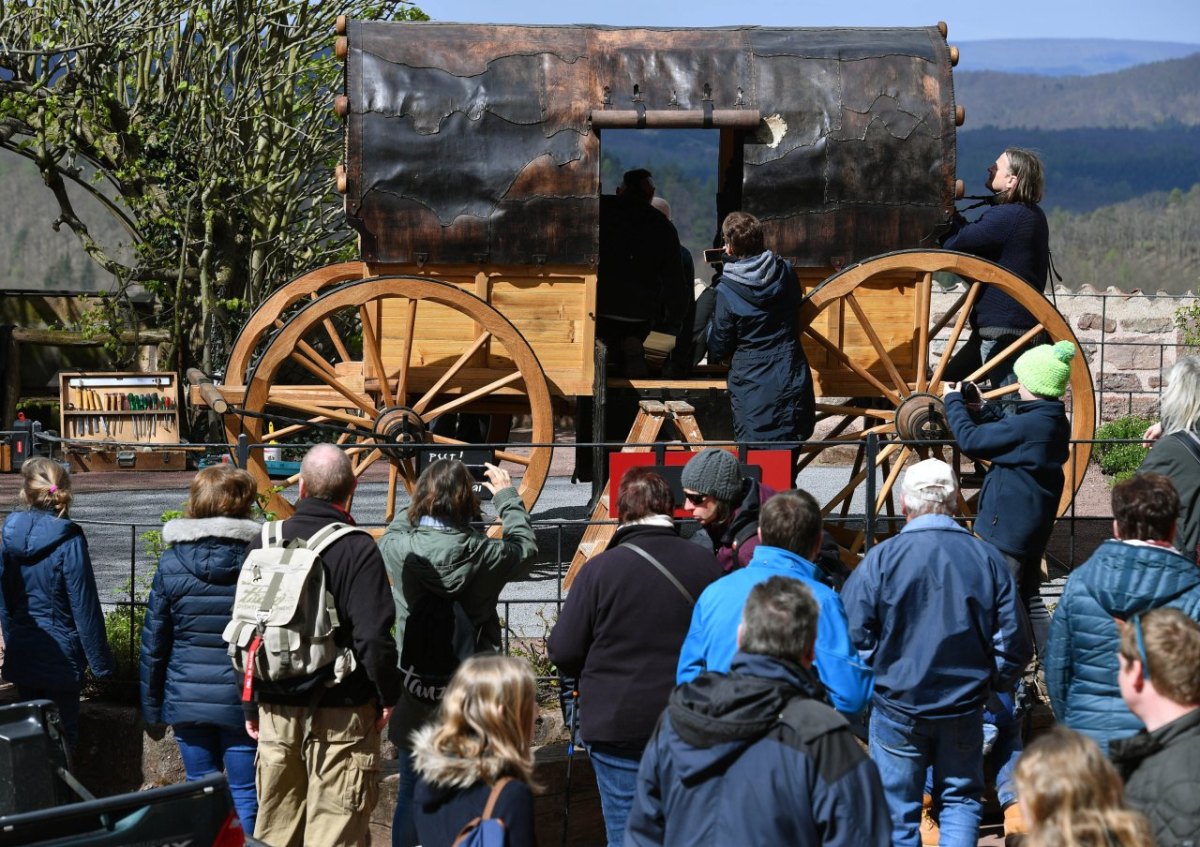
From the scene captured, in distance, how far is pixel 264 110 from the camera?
14648mm

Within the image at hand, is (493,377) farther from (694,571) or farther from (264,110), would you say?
(264,110)

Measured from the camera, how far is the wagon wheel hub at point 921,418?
7.58m

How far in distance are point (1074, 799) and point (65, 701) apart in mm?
4073

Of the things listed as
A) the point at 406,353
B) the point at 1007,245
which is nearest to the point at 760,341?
the point at 1007,245

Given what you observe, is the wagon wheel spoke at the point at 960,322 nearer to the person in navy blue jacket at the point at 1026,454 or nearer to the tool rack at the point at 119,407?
the person in navy blue jacket at the point at 1026,454

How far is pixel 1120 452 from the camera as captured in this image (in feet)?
42.0

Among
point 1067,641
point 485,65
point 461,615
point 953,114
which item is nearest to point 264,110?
point 485,65

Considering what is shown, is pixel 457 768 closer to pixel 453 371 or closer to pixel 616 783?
pixel 616 783

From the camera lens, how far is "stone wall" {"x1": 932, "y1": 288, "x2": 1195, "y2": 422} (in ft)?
48.4

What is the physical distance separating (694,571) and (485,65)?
4123 mm

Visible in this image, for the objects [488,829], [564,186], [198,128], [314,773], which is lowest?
[314,773]

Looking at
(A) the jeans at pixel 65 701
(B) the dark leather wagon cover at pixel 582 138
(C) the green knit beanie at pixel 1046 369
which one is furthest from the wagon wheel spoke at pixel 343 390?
(C) the green knit beanie at pixel 1046 369

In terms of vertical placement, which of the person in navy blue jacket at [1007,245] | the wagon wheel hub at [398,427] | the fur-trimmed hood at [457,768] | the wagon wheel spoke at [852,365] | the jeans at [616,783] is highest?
the person in navy blue jacket at [1007,245]

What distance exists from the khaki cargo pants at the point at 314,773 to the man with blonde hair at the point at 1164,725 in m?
2.40
